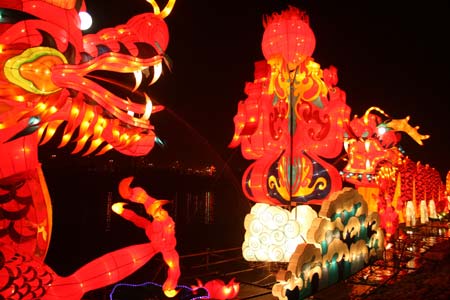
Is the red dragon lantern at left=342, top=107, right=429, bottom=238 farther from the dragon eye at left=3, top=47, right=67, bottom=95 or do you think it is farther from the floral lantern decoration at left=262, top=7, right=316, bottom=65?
the dragon eye at left=3, top=47, right=67, bottom=95

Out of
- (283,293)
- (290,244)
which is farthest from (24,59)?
(290,244)

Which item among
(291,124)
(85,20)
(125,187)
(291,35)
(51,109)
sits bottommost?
(125,187)

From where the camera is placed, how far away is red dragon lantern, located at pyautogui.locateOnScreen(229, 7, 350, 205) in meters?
7.45

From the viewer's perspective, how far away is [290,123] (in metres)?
7.64

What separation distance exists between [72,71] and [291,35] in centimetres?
479

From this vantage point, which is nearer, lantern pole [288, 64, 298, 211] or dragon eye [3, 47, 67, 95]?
dragon eye [3, 47, 67, 95]

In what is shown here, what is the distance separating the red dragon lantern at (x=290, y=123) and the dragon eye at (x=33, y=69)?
14.8 ft

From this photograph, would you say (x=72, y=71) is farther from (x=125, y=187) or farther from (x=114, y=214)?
(x=114, y=214)

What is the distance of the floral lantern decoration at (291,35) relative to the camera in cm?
741

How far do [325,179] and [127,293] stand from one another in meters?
3.68

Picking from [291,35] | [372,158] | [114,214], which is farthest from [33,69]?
[114,214]

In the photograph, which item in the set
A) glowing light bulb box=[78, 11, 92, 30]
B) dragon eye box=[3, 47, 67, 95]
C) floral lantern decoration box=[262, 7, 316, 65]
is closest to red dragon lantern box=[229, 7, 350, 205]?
floral lantern decoration box=[262, 7, 316, 65]

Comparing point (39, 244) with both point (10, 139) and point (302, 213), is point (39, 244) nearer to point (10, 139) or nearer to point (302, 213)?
point (10, 139)

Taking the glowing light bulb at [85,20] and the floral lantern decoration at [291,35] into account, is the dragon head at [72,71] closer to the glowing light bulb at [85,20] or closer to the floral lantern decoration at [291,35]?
the glowing light bulb at [85,20]
